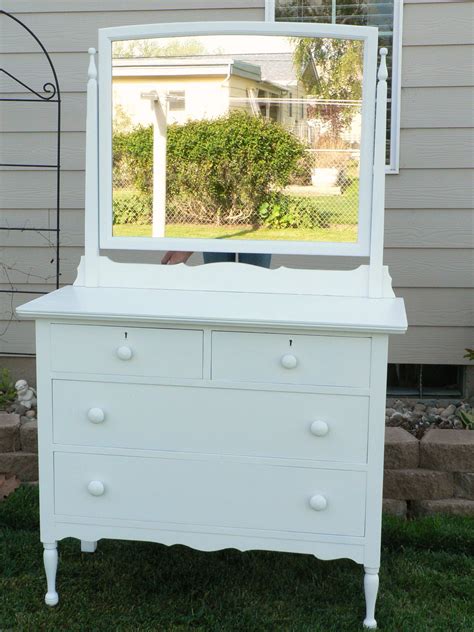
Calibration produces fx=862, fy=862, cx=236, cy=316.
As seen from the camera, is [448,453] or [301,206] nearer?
[301,206]

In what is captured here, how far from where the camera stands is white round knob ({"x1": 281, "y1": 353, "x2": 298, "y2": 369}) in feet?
8.56

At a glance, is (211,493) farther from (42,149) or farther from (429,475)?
(42,149)

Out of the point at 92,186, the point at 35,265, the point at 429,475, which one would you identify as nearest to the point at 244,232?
the point at 92,186

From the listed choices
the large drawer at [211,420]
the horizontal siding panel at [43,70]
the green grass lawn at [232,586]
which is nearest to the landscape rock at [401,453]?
the green grass lawn at [232,586]

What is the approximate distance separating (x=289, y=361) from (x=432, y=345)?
1.71m

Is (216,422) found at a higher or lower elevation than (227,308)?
lower

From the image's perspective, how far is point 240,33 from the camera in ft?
9.80

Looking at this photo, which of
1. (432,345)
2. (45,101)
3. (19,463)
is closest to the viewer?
(19,463)

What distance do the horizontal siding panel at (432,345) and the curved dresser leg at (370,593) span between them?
Answer: 1587 millimetres

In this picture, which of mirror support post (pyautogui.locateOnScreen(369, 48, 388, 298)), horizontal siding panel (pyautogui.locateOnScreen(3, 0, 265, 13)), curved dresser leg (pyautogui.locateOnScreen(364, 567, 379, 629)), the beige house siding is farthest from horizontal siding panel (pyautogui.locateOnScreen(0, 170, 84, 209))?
curved dresser leg (pyautogui.locateOnScreen(364, 567, 379, 629))

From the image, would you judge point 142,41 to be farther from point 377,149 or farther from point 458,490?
point 458,490

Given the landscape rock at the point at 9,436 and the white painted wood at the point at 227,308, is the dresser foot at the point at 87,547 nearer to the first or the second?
the landscape rock at the point at 9,436

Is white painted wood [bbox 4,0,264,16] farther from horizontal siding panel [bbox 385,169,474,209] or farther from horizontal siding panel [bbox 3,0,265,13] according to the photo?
horizontal siding panel [bbox 385,169,474,209]

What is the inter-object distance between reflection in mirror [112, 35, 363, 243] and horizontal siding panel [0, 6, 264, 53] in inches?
42.6
